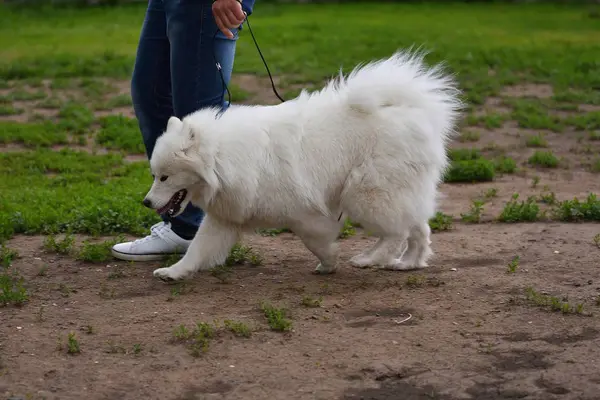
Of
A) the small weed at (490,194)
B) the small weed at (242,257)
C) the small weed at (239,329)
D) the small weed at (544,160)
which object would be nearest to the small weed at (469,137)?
the small weed at (544,160)

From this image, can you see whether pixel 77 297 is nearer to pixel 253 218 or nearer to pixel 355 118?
pixel 253 218

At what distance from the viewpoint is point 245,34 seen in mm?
16391

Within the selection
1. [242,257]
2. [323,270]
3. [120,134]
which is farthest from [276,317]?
[120,134]

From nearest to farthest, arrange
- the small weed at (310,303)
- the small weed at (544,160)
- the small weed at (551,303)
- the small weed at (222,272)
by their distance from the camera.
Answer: the small weed at (551,303)
the small weed at (310,303)
the small weed at (222,272)
the small weed at (544,160)

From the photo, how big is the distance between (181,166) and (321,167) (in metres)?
0.82

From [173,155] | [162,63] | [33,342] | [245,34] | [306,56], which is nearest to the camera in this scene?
[33,342]

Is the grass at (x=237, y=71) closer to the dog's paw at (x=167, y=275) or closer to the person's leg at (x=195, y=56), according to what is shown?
the dog's paw at (x=167, y=275)

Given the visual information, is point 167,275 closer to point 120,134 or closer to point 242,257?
point 242,257

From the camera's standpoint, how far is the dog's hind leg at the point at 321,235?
532cm

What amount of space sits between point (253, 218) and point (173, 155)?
0.62 meters

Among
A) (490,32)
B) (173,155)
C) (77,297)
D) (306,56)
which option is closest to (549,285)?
(173,155)

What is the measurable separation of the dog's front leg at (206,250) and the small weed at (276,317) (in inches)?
24.1

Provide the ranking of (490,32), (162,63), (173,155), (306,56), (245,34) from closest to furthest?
1. (173,155)
2. (162,63)
3. (306,56)
4. (245,34)
5. (490,32)

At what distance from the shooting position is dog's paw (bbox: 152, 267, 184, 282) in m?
5.37
